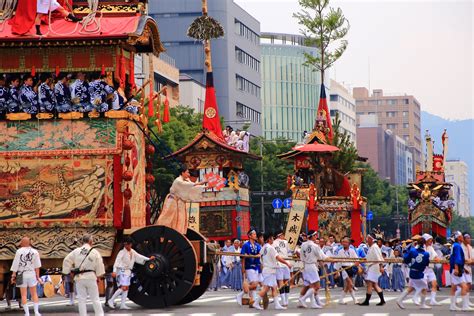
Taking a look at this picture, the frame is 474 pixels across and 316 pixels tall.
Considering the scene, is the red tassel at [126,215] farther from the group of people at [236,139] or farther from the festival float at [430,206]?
the festival float at [430,206]

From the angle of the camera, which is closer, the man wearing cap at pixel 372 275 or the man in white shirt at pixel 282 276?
the man in white shirt at pixel 282 276

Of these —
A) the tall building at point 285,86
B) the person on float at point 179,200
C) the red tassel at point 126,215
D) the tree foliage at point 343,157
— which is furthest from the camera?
the tall building at point 285,86

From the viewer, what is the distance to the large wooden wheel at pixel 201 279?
95.6ft

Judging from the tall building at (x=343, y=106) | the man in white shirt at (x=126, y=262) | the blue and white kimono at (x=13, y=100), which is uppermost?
the tall building at (x=343, y=106)

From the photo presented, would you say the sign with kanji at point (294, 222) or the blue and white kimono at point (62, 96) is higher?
the blue and white kimono at point (62, 96)

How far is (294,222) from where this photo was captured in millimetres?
49156

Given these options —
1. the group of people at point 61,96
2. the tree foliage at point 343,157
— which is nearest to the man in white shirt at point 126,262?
the group of people at point 61,96

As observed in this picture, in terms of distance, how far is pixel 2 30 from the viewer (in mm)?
27281

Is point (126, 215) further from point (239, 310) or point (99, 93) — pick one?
point (239, 310)

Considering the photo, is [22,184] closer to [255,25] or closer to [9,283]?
[9,283]

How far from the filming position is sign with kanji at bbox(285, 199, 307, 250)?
159ft

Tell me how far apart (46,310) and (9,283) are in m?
2.03

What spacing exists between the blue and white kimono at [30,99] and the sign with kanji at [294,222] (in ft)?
72.8

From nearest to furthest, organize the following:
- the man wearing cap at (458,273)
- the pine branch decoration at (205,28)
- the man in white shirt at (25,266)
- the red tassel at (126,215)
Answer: the man in white shirt at (25,266) → the red tassel at (126,215) → the man wearing cap at (458,273) → the pine branch decoration at (205,28)
